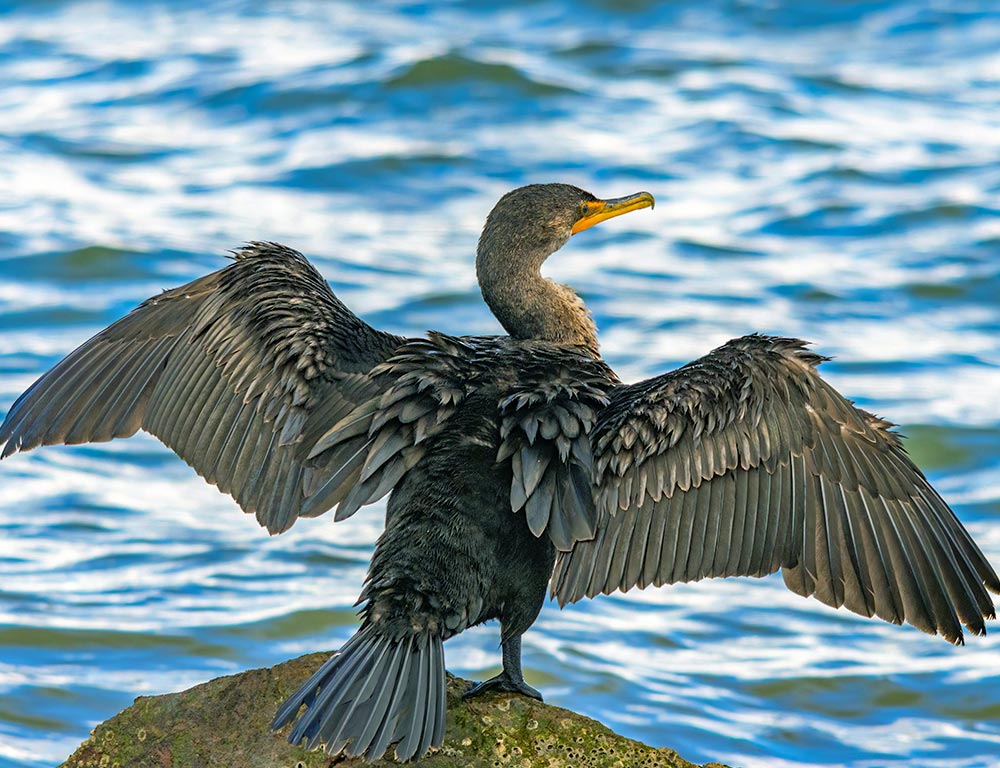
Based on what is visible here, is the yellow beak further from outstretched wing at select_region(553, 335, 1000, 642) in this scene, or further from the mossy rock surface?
the mossy rock surface

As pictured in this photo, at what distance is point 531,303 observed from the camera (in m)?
6.42

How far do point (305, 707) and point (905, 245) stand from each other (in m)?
9.92

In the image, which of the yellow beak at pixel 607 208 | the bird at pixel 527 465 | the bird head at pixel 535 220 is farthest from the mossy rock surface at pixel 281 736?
the yellow beak at pixel 607 208

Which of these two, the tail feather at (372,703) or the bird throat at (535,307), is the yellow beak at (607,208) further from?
the tail feather at (372,703)

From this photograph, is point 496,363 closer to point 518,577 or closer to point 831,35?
point 518,577

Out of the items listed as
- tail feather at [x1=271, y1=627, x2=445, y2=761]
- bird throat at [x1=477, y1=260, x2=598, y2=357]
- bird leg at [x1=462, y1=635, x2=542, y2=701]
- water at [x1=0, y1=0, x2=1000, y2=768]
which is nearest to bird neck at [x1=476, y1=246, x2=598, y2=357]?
bird throat at [x1=477, y1=260, x2=598, y2=357]

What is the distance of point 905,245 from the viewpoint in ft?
44.7

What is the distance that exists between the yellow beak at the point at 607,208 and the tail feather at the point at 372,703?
261 centimetres

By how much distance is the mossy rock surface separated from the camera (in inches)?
191

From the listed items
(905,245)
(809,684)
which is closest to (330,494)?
(809,684)

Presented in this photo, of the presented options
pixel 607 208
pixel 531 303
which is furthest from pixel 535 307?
pixel 607 208

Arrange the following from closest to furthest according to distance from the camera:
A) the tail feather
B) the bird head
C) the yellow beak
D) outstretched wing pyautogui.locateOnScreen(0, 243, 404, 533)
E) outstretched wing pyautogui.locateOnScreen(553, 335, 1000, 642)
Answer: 1. the tail feather
2. outstretched wing pyautogui.locateOnScreen(553, 335, 1000, 642)
3. outstretched wing pyautogui.locateOnScreen(0, 243, 404, 533)
4. the bird head
5. the yellow beak

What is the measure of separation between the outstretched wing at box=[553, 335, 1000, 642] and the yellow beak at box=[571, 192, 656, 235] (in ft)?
4.61

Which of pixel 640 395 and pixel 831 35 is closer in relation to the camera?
pixel 640 395
